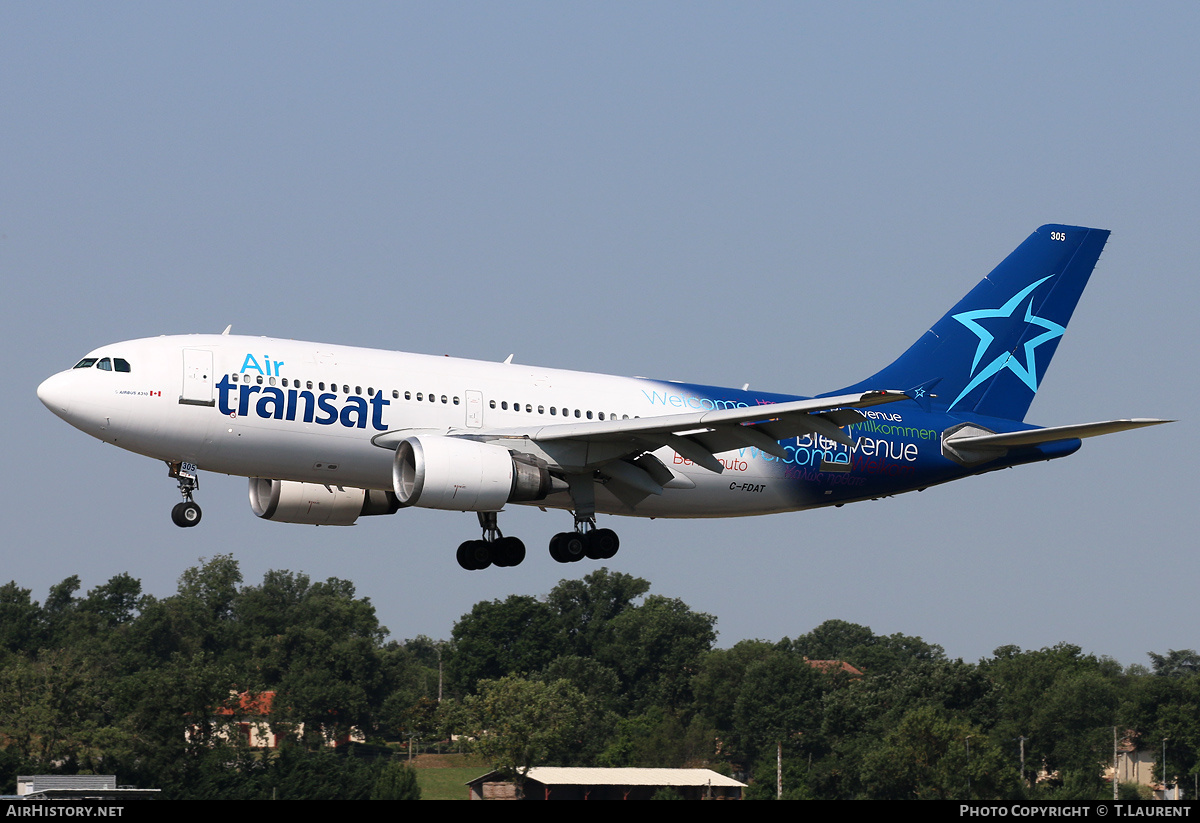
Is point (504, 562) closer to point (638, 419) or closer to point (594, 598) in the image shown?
point (638, 419)

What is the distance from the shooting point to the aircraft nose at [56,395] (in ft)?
105

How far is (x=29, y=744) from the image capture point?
80375 millimetres

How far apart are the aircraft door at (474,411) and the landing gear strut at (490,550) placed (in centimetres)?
283

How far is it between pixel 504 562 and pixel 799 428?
317 inches

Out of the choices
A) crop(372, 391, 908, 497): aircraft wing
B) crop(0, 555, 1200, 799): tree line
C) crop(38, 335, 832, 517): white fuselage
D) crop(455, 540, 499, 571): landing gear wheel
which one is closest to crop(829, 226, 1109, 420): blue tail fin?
crop(372, 391, 908, 497): aircraft wing

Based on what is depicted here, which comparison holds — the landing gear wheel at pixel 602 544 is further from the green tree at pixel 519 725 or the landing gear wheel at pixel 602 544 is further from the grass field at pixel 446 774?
the green tree at pixel 519 725

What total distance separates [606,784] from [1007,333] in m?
40.8

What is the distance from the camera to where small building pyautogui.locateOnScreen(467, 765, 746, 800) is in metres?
76.2

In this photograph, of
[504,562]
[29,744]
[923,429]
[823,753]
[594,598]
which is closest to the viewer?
[504,562]

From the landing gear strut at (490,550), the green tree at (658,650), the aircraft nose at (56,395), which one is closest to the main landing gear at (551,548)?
the landing gear strut at (490,550)

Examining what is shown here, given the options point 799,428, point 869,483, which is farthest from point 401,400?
point 869,483

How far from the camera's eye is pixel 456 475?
32.6 m

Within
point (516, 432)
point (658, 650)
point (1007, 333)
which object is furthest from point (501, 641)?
point (516, 432)

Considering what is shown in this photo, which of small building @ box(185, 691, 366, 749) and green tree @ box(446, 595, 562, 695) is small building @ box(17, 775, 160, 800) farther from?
green tree @ box(446, 595, 562, 695)
